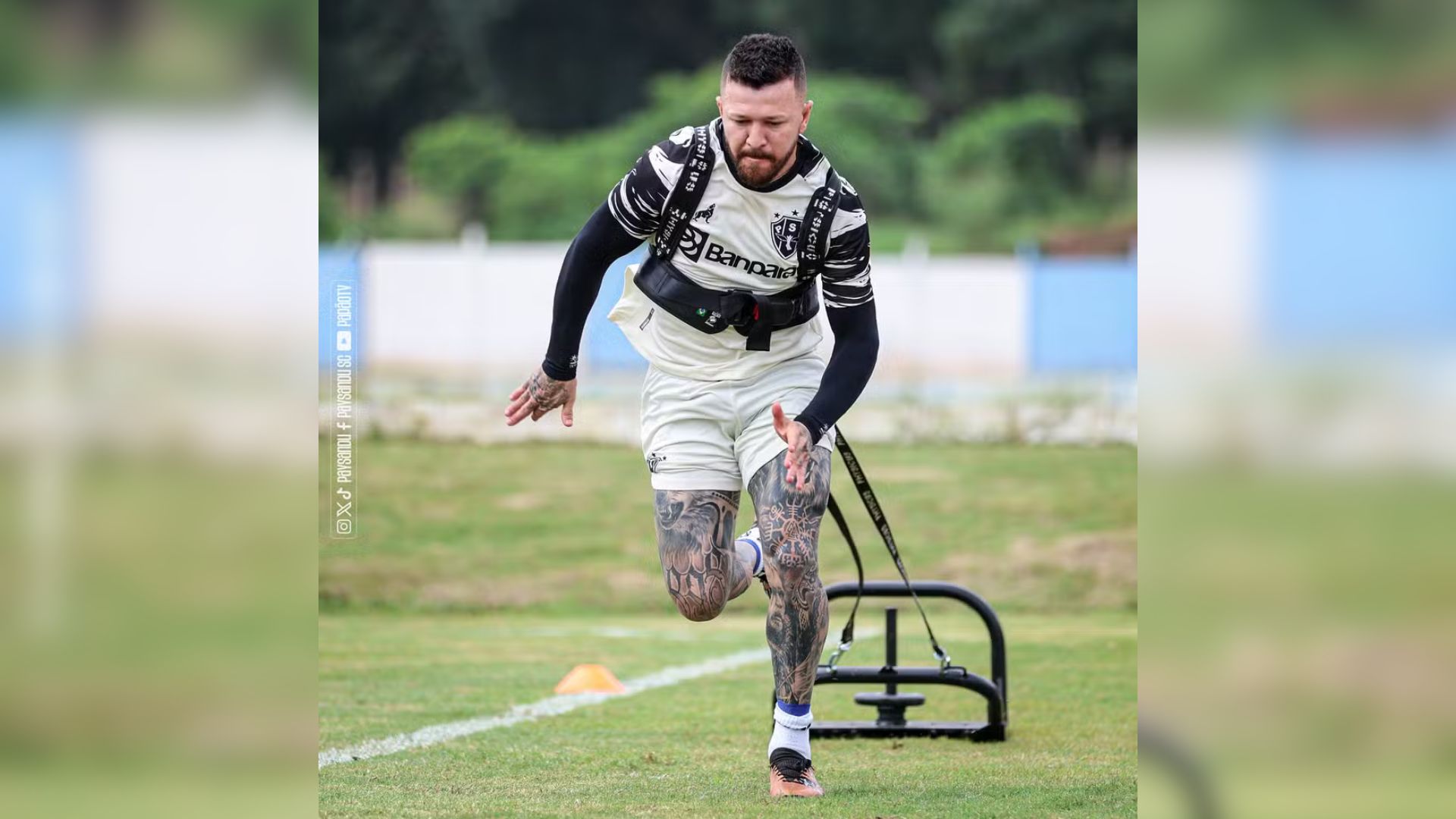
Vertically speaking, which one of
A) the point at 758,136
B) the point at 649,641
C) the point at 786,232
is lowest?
the point at 649,641

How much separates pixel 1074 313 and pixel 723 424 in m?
19.6

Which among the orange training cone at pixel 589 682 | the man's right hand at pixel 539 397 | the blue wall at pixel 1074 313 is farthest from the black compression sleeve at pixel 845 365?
the blue wall at pixel 1074 313

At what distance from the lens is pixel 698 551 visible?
20.2 ft

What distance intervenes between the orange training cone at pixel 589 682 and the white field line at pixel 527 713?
0.23ft

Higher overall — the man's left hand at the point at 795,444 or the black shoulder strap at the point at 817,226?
the black shoulder strap at the point at 817,226

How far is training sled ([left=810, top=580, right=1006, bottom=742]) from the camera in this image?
7.19 metres

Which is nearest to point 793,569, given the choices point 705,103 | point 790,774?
point 790,774

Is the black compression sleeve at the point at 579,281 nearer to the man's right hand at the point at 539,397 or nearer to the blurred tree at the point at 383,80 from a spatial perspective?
the man's right hand at the point at 539,397

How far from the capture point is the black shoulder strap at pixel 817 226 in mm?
5852

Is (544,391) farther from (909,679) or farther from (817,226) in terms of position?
(909,679)
